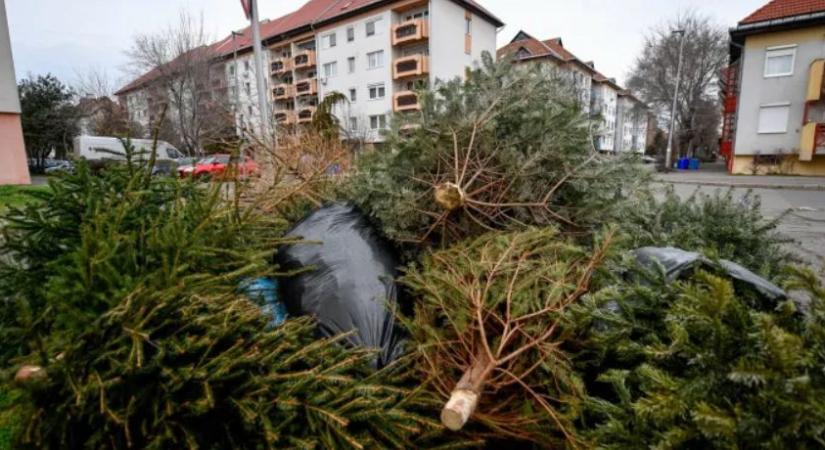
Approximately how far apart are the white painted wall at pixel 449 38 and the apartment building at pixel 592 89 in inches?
127

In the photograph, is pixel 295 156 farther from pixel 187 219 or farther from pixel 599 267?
pixel 599 267

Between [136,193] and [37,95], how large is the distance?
101 ft

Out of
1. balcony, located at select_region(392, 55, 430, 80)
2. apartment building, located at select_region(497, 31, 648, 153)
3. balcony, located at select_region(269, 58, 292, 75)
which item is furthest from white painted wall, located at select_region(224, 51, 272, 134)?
apartment building, located at select_region(497, 31, 648, 153)

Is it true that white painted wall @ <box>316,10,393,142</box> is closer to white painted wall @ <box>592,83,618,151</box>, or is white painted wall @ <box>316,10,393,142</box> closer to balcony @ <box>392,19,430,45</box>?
balcony @ <box>392,19,430,45</box>

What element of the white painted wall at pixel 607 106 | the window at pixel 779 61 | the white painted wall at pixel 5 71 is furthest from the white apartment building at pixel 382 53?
the window at pixel 779 61

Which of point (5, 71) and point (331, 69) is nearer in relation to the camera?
point (5, 71)

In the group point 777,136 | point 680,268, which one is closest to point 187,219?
point 680,268

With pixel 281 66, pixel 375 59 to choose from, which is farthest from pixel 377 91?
pixel 281 66

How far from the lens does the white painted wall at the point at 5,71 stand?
10.2 m

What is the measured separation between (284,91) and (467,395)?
30.4 m

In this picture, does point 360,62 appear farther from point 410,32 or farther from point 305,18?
point 305,18

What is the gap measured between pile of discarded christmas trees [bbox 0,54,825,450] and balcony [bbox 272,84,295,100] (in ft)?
92.7

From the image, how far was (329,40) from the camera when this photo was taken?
26922 millimetres

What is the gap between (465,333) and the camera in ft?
5.21
